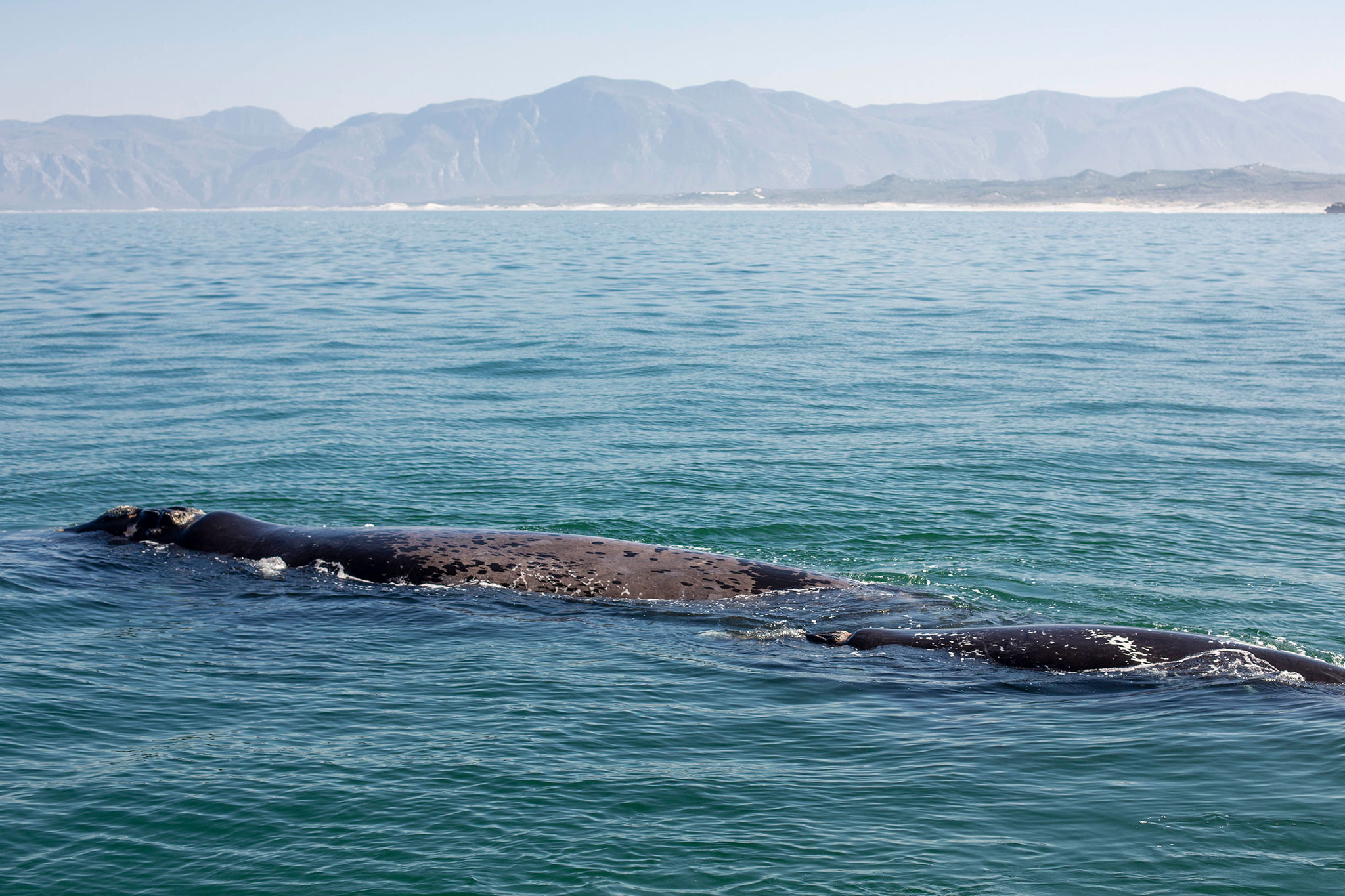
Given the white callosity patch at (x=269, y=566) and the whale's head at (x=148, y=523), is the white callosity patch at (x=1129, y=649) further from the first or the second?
the whale's head at (x=148, y=523)

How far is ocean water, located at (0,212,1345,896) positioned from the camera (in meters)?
7.66

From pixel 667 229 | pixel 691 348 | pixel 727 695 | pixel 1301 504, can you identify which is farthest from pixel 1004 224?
pixel 727 695

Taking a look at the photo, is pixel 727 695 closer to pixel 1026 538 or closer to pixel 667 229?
pixel 1026 538

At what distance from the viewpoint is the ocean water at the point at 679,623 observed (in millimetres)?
7660

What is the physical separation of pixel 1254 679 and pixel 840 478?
31.9 ft

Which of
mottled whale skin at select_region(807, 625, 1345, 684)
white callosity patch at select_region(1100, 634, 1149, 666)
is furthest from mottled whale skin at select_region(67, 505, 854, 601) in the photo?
white callosity patch at select_region(1100, 634, 1149, 666)

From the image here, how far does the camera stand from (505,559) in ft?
43.5

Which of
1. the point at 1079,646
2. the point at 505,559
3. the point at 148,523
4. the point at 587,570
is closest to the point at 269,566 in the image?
the point at 148,523

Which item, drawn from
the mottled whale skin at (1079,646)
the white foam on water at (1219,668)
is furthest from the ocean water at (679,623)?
the mottled whale skin at (1079,646)

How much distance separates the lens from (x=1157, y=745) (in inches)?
352

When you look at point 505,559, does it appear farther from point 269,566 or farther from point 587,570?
point 269,566

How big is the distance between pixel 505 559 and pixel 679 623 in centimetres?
241

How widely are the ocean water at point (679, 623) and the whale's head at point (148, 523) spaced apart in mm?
298

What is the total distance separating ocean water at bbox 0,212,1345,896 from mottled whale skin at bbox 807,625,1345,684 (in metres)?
0.24
